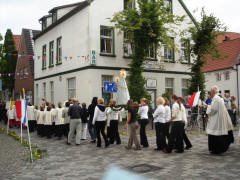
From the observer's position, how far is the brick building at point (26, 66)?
3269 centimetres

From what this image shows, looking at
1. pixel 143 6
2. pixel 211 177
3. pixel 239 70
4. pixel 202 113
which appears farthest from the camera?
pixel 239 70

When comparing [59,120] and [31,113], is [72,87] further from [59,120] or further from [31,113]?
[59,120]

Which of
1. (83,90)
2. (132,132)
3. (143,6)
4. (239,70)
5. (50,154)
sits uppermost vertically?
(143,6)

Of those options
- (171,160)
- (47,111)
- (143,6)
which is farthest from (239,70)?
(171,160)

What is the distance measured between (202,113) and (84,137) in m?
6.44

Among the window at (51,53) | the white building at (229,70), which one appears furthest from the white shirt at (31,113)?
the white building at (229,70)

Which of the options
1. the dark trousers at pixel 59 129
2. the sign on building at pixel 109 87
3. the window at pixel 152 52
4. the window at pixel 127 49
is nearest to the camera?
the dark trousers at pixel 59 129

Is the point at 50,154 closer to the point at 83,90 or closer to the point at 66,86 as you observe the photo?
the point at 83,90

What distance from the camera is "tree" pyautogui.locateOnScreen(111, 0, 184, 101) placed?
756 inches

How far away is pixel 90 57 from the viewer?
67.6 feet

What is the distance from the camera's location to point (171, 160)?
821cm

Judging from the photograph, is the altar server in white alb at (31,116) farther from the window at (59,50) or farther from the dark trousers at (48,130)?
the window at (59,50)

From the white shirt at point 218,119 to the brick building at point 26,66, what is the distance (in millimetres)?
25814

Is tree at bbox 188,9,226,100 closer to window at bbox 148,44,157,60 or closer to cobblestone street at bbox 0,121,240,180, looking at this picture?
window at bbox 148,44,157,60
